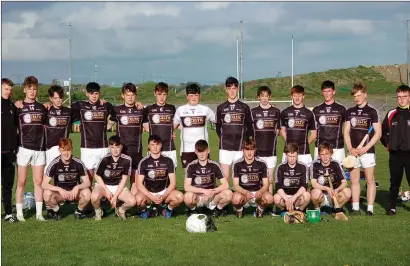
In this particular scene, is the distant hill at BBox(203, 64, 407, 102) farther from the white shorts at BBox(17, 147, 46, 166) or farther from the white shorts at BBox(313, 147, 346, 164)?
the white shorts at BBox(17, 147, 46, 166)

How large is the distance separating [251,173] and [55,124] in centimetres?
304

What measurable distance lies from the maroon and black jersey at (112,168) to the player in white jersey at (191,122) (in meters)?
Answer: 0.96

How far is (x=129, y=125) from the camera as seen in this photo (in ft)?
31.8

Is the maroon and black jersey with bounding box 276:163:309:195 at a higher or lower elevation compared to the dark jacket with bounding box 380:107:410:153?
lower

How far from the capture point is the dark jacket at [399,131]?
9227 mm

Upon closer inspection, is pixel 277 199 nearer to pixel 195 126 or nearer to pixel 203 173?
pixel 203 173

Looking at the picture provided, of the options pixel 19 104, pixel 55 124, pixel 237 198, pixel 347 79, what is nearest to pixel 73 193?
pixel 55 124

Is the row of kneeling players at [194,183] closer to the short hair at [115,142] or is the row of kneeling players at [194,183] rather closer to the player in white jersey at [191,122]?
the short hair at [115,142]

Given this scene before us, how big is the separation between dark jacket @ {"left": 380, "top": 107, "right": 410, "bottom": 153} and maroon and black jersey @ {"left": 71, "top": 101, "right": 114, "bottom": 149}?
4326mm

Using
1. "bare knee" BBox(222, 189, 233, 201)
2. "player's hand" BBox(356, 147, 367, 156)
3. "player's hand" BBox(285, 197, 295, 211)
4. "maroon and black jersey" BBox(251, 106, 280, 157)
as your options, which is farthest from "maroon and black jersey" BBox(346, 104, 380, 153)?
"bare knee" BBox(222, 189, 233, 201)

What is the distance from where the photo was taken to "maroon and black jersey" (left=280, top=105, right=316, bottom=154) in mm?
9625

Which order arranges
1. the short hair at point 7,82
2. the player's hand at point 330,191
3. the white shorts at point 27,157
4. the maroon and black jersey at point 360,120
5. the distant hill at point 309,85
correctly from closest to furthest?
the short hair at point 7,82
the player's hand at point 330,191
the white shorts at point 27,157
the maroon and black jersey at point 360,120
the distant hill at point 309,85

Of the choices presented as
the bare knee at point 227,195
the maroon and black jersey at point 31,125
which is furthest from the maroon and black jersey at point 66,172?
the bare knee at point 227,195

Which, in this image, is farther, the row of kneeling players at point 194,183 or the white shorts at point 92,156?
the white shorts at point 92,156
